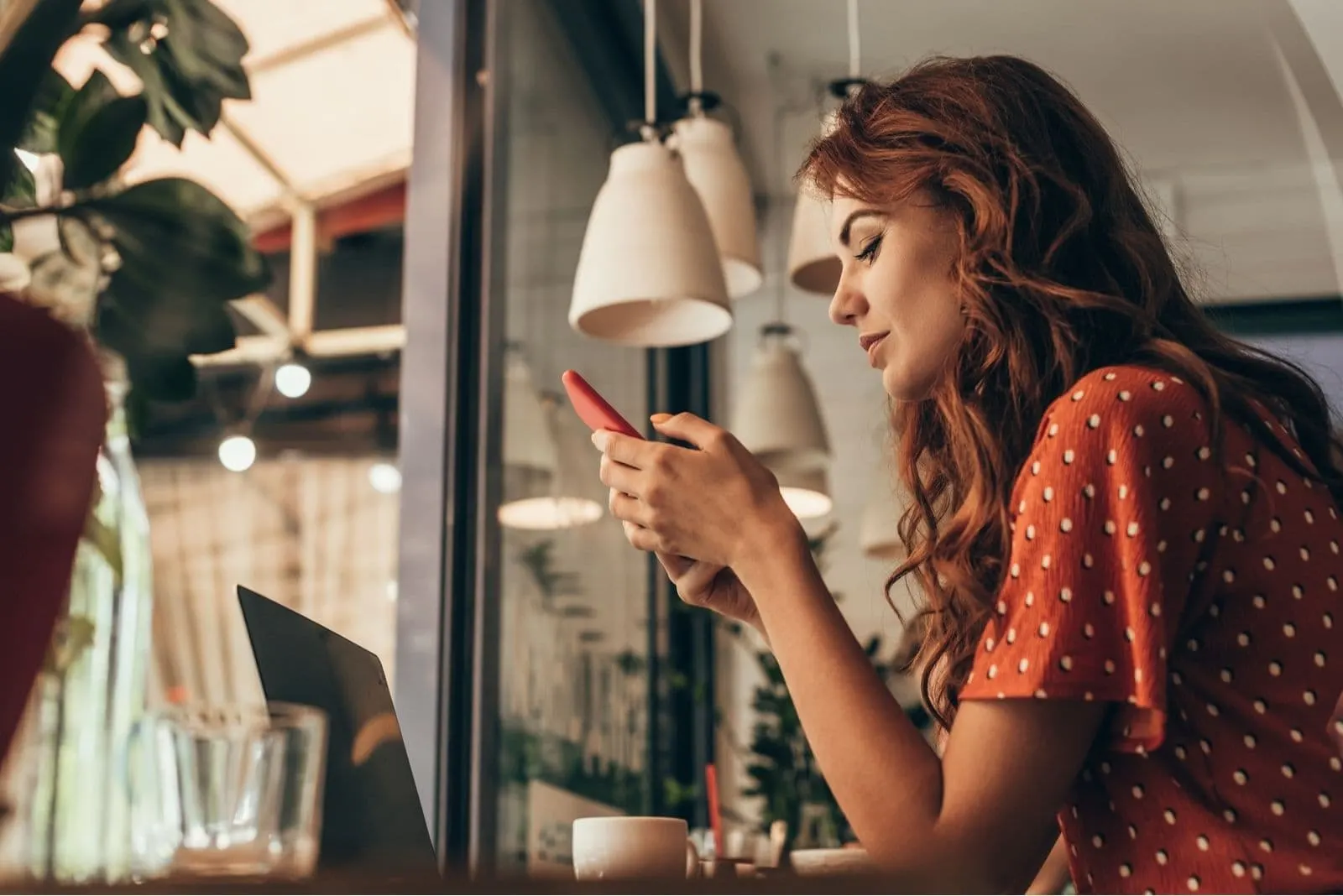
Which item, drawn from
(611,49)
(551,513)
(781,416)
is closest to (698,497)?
(551,513)

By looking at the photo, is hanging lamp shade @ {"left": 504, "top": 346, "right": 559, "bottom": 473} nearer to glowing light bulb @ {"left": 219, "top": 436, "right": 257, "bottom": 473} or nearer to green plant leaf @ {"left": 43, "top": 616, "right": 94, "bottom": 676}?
glowing light bulb @ {"left": 219, "top": 436, "right": 257, "bottom": 473}

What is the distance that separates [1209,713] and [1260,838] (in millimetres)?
80

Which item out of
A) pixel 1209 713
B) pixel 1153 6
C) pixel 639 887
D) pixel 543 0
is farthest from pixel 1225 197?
pixel 639 887

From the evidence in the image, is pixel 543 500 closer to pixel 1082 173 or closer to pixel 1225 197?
pixel 1082 173

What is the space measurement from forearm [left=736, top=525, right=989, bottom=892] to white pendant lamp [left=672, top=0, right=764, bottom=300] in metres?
1.44

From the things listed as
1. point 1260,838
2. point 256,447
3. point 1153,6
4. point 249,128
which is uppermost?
point 1153,6

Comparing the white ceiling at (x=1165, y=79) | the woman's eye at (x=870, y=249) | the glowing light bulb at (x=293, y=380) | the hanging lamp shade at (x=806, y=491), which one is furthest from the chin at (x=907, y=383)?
the white ceiling at (x=1165, y=79)

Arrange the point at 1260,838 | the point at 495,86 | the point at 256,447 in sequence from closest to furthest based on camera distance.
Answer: the point at 1260,838, the point at 256,447, the point at 495,86

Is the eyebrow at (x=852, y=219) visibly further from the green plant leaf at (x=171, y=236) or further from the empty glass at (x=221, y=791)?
the empty glass at (x=221, y=791)

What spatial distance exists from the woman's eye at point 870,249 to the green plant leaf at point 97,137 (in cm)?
61

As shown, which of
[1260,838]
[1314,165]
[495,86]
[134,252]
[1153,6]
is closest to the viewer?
[1260,838]

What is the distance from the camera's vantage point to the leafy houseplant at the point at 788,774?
155 inches

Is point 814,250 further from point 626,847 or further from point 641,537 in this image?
point 626,847

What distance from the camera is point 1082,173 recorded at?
1186 millimetres
